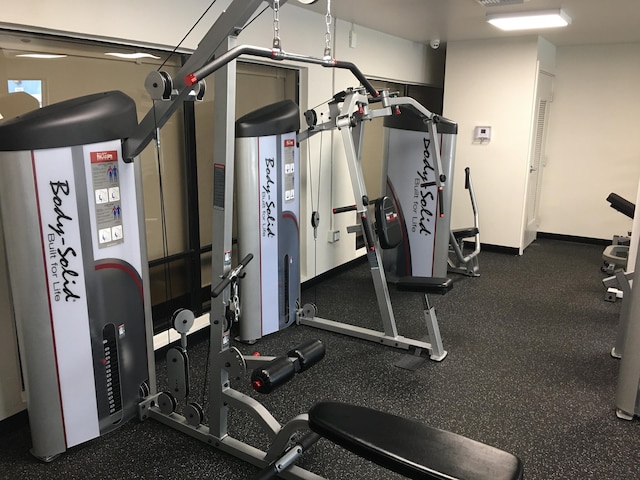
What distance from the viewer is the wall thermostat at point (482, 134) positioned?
562 cm

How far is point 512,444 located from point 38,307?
2179mm

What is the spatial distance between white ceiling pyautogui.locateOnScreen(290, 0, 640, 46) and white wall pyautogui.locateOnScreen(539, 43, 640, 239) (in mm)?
372

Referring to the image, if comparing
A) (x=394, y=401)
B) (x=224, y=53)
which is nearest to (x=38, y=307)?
(x=224, y=53)

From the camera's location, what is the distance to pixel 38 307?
6.78 ft

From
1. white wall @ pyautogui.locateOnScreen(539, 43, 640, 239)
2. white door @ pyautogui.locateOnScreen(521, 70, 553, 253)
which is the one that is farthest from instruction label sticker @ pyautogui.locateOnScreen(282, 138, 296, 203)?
white wall @ pyautogui.locateOnScreen(539, 43, 640, 239)

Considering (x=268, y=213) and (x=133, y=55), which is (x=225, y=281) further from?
(x=133, y=55)

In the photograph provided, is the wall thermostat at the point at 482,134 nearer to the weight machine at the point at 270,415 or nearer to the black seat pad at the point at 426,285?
the black seat pad at the point at 426,285

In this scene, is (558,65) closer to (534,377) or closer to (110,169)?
(534,377)

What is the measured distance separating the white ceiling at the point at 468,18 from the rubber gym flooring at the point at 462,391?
232 centimetres

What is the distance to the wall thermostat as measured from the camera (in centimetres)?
562

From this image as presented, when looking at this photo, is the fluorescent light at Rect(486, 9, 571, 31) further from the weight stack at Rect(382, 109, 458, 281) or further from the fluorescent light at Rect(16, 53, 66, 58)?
the fluorescent light at Rect(16, 53, 66, 58)

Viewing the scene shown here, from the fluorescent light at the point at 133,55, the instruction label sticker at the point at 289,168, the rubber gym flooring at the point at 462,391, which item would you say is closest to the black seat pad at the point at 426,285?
the rubber gym flooring at the point at 462,391

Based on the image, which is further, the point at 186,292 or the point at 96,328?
the point at 186,292

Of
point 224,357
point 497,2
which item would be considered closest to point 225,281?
point 224,357
